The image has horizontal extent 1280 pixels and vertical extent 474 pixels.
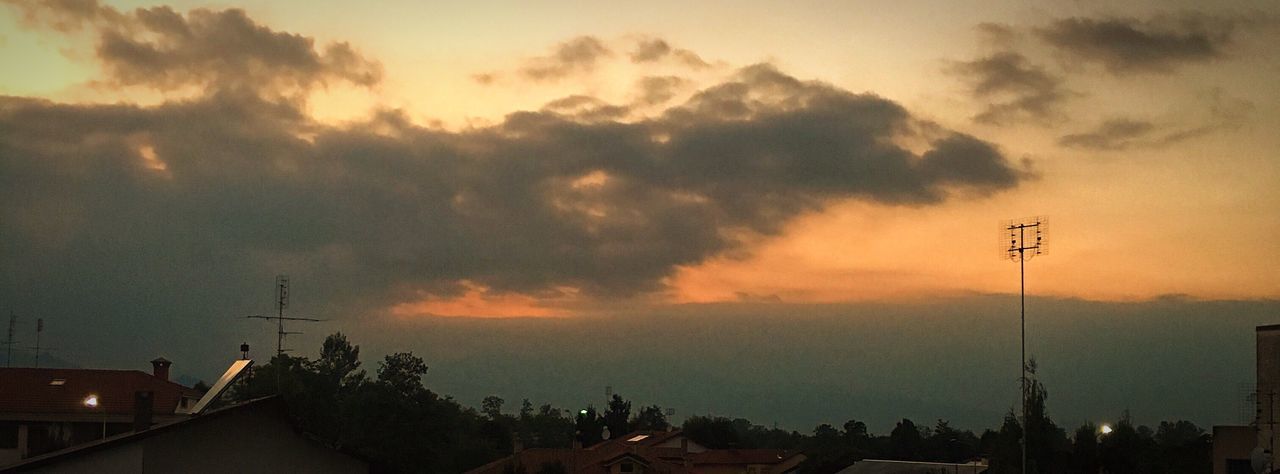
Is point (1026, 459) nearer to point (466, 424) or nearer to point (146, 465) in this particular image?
point (146, 465)

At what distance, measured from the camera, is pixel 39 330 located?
85125 millimetres

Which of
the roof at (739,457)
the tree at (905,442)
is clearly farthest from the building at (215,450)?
the tree at (905,442)

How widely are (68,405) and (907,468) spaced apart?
5041cm

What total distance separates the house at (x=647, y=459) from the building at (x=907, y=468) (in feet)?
42.2

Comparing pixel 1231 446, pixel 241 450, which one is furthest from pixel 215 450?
pixel 1231 446

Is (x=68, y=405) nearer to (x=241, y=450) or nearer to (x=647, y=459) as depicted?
(x=241, y=450)

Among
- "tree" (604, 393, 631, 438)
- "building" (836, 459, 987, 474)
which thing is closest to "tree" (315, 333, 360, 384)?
"tree" (604, 393, 631, 438)

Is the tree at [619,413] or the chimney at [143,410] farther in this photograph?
the tree at [619,413]

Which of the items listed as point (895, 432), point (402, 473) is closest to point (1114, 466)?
point (402, 473)

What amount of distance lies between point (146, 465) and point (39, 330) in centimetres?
6342

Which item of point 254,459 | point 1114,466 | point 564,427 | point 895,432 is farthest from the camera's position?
point 564,427

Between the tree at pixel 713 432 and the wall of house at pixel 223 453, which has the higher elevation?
the wall of house at pixel 223 453

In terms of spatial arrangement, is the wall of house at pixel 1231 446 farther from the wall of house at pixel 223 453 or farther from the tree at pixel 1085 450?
the wall of house at pixel 223 453

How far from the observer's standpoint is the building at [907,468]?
7625 centimetres
